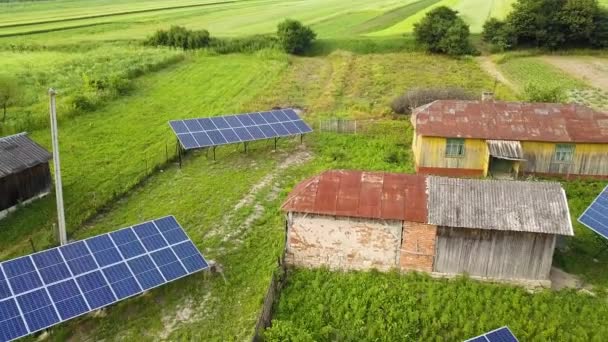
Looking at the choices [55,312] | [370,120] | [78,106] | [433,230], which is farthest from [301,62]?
[55,312]

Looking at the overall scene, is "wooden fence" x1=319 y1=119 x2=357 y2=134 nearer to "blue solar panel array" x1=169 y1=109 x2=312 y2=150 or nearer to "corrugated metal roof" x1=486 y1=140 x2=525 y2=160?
"blue solar panel array" x1=169 y1=109 x2=312 y2=150

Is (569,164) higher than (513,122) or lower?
lower

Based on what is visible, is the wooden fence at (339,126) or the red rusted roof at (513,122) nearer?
the red rusted roof at (513,122)

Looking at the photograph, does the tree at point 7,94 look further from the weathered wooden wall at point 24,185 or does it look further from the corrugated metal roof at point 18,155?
the weathered wooden wall at point 24,185

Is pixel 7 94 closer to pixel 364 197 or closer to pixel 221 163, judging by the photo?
pixel 221 163

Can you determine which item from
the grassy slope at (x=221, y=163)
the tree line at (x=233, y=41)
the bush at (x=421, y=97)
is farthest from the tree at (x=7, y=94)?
the bush at (x=421, y=97)

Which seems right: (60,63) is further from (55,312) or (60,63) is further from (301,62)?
(55,312)

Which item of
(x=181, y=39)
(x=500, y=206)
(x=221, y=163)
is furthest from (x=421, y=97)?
(x=181, y=39)
